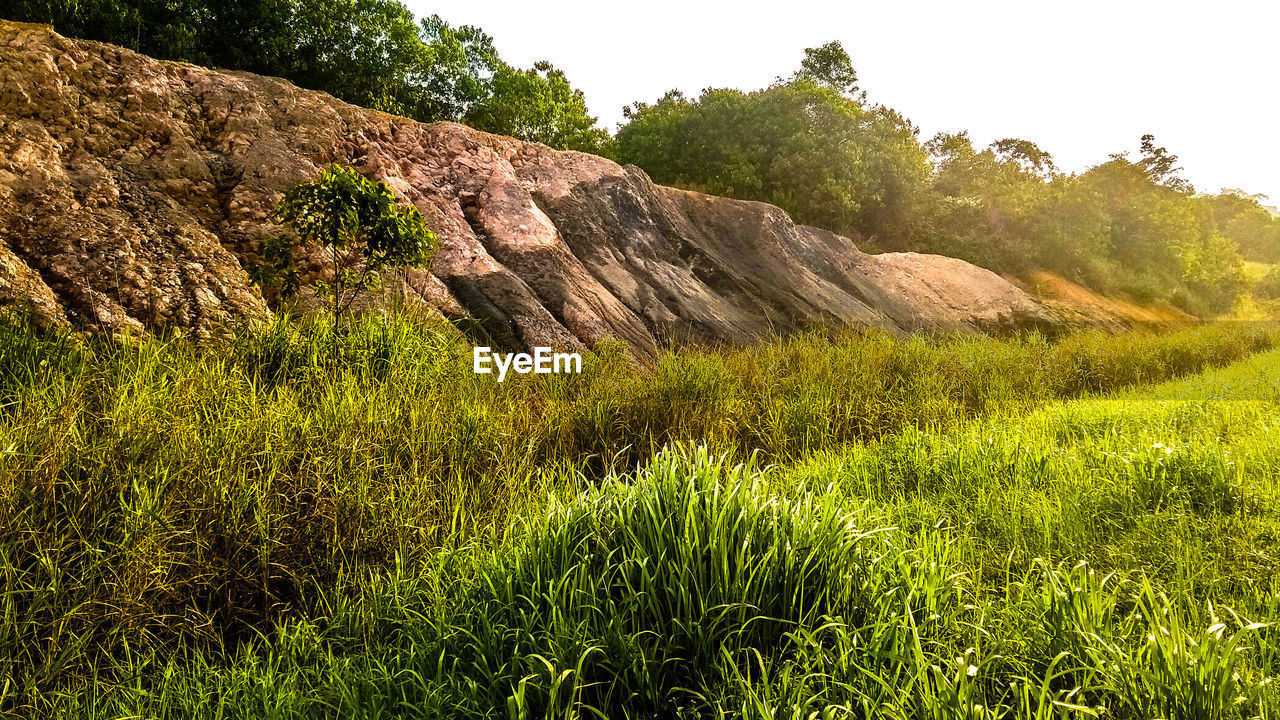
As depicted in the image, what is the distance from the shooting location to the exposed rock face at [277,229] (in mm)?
4906

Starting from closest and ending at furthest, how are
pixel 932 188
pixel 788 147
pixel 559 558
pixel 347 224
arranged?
pixel 559 558
pixel 347 224
pixel 788 147
pixel 932 188

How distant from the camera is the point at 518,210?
846cm

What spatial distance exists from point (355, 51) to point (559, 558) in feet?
61.4

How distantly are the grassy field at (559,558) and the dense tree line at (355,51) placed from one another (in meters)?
13.7

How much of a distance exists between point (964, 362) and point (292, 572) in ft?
24.3

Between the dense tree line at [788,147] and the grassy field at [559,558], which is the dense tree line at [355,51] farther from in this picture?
the grassy field at [559,558]

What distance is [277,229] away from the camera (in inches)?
241

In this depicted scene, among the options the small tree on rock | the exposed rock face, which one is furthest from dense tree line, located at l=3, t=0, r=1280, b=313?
the small tree on rock

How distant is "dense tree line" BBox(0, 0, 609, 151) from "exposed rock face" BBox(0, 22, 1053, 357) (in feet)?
29.9

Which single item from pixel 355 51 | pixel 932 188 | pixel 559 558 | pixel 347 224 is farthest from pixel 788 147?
pixel 559 558

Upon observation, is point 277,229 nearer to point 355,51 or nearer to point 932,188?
point 355,51

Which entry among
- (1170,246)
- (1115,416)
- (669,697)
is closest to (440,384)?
(669,697)

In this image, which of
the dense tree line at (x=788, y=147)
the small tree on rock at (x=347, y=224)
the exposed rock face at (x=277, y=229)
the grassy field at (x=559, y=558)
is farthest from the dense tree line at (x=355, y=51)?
the grassy field at (x=559, y=558)

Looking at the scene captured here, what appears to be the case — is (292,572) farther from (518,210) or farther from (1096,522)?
(518,210)
